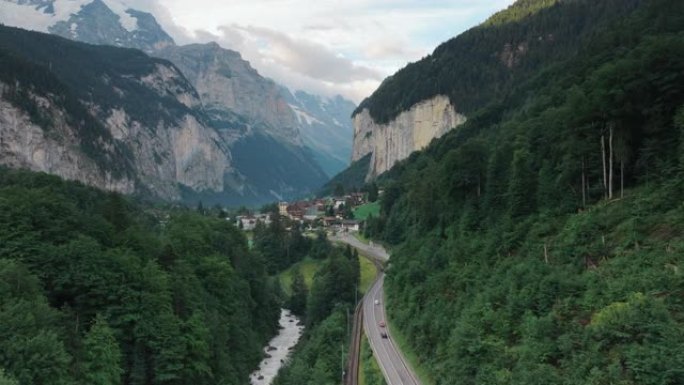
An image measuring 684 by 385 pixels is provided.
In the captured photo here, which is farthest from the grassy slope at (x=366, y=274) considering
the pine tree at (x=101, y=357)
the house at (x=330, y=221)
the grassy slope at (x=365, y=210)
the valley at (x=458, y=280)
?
the grassy slope at (x=365, y=210)

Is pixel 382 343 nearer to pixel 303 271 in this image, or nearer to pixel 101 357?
pixel 101 357

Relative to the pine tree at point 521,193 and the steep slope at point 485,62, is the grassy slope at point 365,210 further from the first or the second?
the pine tree at point 521,193

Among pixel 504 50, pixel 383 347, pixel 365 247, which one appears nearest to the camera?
pixel 383 347

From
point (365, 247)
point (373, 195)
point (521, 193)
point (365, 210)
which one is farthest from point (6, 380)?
point (373, 195)

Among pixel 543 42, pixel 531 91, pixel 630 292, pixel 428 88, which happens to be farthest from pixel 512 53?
pixel 630 292

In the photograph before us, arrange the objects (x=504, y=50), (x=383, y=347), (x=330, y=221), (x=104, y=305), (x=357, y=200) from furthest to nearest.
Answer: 1. (x=357, y=200)
2. (x=504, y=50)
3. (x=330, y=221)
4. (x=383, y=347)
5. (x=104, y=305)
